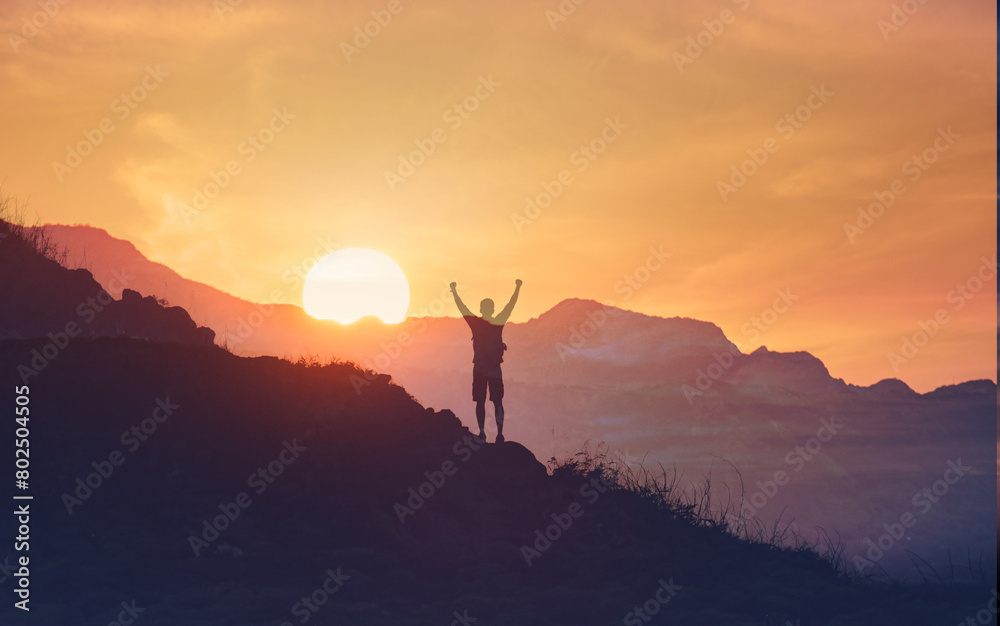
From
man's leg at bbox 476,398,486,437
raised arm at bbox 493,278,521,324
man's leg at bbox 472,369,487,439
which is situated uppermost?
raised arm at bbox 493,278,521,324

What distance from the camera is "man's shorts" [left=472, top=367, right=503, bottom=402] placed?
20.0 metres

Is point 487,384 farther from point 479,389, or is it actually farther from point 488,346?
point 488,346

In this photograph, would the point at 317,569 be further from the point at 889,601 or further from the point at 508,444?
the point at 889,601

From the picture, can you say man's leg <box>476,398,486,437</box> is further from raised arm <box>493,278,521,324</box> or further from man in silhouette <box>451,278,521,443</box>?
raised arm <box>493,278,521,324</box>

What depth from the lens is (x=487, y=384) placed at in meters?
20.3

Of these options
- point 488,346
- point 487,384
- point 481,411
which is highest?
point 488,346

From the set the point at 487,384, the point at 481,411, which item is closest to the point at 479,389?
the point at 487,384

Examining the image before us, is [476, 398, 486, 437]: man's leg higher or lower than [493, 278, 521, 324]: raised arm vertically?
lower

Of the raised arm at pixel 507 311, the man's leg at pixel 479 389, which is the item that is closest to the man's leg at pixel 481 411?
the man's leg at pixel 479 389

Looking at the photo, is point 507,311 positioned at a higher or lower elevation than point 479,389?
higher

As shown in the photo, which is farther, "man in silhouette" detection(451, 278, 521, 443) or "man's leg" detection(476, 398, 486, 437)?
"man's leg" detection(476, 398, 486, 437)

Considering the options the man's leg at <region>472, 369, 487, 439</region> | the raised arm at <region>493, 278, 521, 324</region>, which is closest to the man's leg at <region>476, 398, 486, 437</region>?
the man's leg at <region>472, 369, 487, 439</region>

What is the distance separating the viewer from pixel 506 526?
2022 centimetres

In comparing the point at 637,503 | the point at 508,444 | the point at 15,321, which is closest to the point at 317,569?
the point at 508,444
